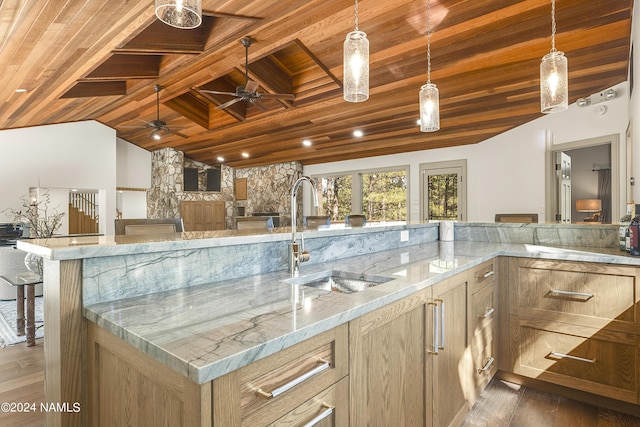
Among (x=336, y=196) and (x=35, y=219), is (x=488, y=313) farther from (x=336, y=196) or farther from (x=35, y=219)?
(x=336, y=196)

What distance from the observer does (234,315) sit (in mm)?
1007

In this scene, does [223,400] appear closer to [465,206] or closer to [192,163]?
[465,206]

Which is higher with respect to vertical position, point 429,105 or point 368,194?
point 429,105

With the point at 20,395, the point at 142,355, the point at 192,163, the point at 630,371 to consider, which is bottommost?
the point at 20,395

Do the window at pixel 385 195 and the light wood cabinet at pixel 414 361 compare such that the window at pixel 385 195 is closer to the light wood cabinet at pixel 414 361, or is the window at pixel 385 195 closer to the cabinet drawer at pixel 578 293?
the cabinet drawer at pixel 578 293

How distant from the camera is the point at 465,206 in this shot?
20.9ft

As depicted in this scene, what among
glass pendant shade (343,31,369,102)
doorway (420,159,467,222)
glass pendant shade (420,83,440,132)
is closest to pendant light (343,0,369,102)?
glass pendant shade (343,31,369,102)

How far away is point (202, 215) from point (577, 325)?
9121mm

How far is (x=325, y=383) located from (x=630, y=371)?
195 cm

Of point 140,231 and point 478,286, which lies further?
point 140,231

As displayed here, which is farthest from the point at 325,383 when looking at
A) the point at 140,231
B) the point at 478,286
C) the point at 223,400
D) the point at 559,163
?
the point at 559,163

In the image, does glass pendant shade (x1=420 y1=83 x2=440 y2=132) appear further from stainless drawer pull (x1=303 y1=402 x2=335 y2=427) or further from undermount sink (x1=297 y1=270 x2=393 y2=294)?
stainless drawer pull (x1=303 y1=402 x2=335 y2=427)

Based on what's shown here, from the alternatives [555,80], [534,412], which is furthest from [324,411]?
[555,80]

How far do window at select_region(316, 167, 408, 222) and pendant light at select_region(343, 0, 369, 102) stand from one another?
5524 mm
